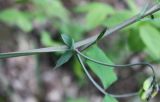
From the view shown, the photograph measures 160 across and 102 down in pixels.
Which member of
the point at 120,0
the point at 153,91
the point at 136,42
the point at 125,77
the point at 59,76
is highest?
the point at 153,91

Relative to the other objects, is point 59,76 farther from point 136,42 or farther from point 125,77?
point 136,42

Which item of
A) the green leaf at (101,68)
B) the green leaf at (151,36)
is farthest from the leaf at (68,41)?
the green leaf at (151,36)

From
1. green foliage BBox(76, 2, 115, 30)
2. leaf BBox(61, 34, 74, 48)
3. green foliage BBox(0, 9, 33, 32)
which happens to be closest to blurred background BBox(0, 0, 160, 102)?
green foliage BBox(0, 9, 33, 32)

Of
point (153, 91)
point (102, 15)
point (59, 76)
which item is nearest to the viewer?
point (153, 91)

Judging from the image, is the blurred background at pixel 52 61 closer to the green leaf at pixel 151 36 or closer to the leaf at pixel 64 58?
the green leaf at pixel 151 36

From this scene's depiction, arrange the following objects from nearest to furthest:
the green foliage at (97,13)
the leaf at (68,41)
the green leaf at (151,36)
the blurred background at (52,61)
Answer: the leaf at (68,41)
the green leaf at (151,36)
the green foliage at (97,13)
the blurred background at (52,61)

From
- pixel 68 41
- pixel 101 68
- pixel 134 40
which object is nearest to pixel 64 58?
pixel 68 41

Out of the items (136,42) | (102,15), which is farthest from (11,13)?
(136,42)
